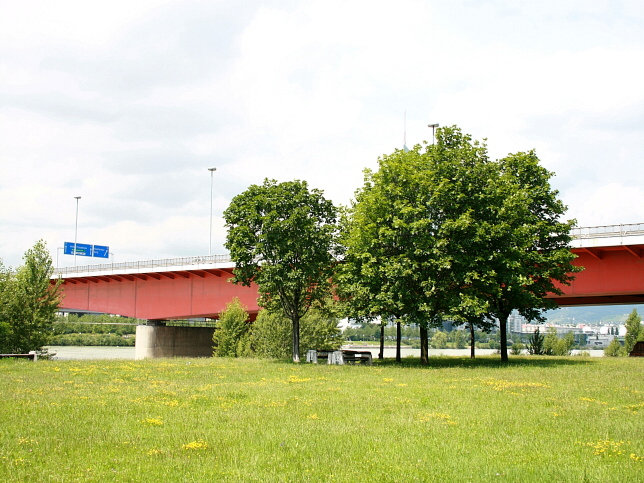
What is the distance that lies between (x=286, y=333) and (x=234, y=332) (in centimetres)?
545

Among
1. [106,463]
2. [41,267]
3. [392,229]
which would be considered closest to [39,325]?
[41,267]

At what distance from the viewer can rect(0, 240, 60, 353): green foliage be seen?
49.2 metres

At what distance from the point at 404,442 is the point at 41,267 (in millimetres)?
44337

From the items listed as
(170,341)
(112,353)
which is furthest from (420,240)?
(112,353)

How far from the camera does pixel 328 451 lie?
12.5 meters

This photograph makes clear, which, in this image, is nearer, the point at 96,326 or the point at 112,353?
the point at 112,353

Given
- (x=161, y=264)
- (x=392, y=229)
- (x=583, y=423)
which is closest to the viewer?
(x=583, y=423)

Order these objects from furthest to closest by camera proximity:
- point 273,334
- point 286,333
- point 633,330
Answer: point 633,330, point 286,333, point 273,334

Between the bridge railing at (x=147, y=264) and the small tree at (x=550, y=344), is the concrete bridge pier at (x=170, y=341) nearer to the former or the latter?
the bridge railing at (x=147, y=264)

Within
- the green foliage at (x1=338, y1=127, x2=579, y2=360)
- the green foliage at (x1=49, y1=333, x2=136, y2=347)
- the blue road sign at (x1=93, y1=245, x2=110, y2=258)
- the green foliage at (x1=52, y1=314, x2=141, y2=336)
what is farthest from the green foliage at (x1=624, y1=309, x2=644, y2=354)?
the green foliage at (x1=52, y1=314, x2=141, y2=336)

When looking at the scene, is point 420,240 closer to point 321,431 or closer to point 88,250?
point 321,431

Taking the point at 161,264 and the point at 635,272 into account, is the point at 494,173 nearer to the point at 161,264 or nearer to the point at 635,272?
the point at 635,272

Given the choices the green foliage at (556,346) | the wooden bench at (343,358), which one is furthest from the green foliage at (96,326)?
the wooden bench at (343,358)

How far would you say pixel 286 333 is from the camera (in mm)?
60000
